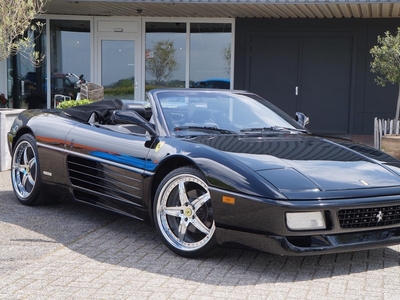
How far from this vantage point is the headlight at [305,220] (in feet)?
12.9

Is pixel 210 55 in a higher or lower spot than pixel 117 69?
higher

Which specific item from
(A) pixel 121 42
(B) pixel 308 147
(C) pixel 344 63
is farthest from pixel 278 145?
(A) pixel 121 42

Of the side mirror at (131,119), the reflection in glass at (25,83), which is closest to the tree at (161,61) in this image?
the reflection in glass at (25,83)

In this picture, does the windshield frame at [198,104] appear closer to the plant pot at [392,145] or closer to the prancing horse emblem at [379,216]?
the prancing horse emblem at [379,216]

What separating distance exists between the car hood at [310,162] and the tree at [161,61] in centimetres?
1062

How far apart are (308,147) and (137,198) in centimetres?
143

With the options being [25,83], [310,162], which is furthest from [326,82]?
[310,162]

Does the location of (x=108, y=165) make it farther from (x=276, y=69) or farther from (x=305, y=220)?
(x=276, y=69)

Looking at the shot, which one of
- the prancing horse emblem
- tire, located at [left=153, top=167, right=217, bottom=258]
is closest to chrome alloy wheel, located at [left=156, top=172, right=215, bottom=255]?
tire, located at [left=153, top=167, right=217, bottom=258]

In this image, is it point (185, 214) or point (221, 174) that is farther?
point (185, 214)

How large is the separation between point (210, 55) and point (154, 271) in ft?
37.9

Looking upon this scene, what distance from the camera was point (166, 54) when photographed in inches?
610

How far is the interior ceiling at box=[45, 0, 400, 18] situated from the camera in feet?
40.4

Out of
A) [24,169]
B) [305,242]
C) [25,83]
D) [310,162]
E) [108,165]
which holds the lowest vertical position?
[305,242]
